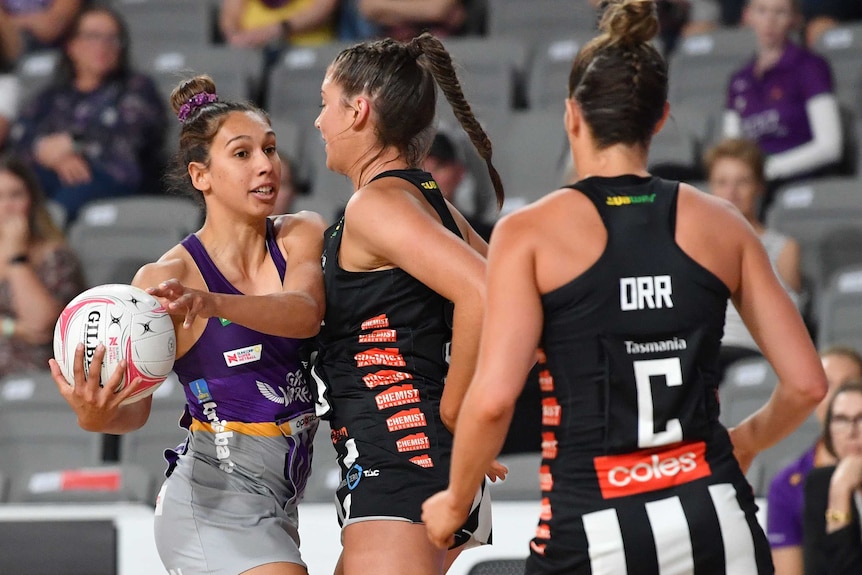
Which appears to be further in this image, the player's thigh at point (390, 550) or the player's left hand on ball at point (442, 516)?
the player's thigh at point (390, 550)

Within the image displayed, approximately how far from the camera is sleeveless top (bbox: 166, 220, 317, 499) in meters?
3.09

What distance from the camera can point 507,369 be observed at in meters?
2.33

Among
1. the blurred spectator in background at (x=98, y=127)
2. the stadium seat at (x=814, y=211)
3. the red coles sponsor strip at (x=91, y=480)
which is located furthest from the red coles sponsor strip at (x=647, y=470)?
the blurred spectator in background at (x=98, y=127)

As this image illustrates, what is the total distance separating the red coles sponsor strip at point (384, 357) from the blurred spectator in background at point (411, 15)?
5.42m

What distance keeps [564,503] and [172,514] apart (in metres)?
1.17

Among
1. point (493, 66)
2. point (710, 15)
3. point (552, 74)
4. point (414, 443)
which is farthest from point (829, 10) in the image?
point (414, 443)

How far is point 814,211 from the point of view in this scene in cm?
672

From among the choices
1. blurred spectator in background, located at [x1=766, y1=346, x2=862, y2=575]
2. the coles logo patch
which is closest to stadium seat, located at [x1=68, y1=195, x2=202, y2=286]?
blurred spectator in background, located at [x1=766, y1=346, x2=862, y2=575]

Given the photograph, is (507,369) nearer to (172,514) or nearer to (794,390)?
(794,390)

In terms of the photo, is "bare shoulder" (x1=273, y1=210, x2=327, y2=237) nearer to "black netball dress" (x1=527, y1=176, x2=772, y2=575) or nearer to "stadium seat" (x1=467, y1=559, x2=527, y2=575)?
"black netball dress" (x1=527, y1=176, x2=772, y2=575)

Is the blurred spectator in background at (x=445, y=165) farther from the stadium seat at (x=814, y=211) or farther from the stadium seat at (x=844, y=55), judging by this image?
the stadium seat at (x=844, y=55)

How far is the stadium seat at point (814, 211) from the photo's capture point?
21.8 ft

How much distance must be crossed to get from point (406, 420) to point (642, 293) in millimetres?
767

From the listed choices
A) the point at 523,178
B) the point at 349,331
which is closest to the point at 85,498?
the point at 349,331
